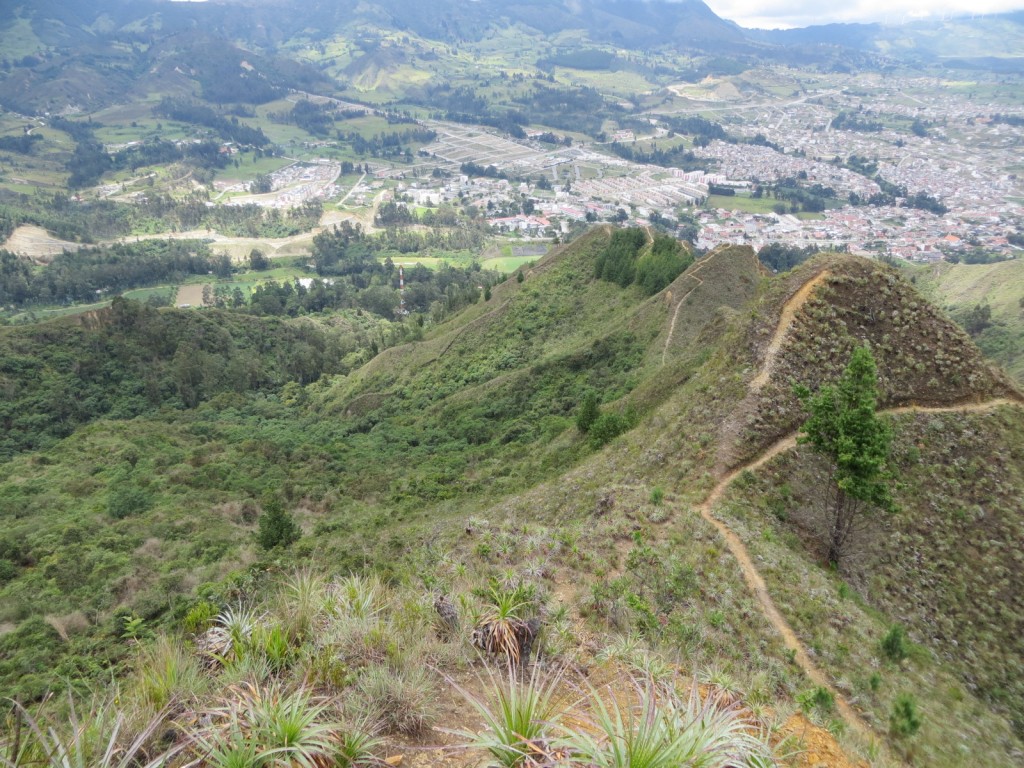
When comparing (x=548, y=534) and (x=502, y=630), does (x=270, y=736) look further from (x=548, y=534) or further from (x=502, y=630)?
Result: (x=548, y=534)

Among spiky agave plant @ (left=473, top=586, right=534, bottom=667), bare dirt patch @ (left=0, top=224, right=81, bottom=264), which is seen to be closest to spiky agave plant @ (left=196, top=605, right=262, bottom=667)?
spiky agave plant @ (left=473, top=586, right=534, bottom=667)

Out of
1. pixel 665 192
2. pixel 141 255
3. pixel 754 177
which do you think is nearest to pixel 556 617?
pixel 141 255

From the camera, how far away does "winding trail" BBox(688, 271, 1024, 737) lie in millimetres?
12000

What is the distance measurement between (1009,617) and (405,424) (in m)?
39.3

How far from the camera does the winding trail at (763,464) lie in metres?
12.0

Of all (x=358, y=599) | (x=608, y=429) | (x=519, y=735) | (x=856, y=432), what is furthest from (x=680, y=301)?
(x=519, y=735)

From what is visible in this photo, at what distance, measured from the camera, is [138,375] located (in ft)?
206

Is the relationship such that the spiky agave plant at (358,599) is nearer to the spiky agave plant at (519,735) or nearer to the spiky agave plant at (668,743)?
the spiky agave plant at (519,735)

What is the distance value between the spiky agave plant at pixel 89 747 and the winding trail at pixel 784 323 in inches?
785

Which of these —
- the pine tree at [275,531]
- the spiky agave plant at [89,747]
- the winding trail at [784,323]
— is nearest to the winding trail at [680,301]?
the winding trail at [784,323]

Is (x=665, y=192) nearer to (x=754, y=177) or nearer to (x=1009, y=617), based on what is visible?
(x=754, y=177)

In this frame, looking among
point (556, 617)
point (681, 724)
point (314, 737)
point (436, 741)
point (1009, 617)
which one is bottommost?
point (1009, 617)

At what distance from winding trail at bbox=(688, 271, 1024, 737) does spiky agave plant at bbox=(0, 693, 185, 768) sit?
37.7 feet

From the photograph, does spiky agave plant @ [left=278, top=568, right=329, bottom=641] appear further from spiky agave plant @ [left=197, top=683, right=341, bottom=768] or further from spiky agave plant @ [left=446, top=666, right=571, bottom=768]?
spiky agave plant @ [left=446, top=666, right=571, bottom=768]
